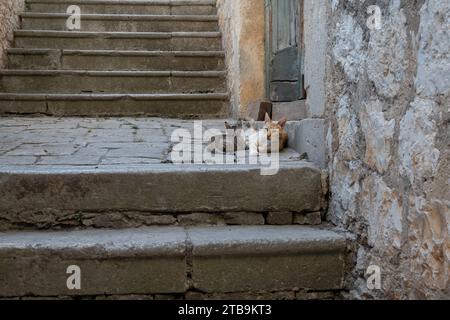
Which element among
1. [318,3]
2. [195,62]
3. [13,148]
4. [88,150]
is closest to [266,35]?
[195,62]

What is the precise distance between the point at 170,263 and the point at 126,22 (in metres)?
3.87

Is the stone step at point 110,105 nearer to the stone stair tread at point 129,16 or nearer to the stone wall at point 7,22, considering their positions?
the stone wall at point 7,22

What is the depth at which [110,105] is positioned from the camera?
4.19 meters

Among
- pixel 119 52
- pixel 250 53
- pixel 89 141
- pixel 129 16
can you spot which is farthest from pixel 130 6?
pixel 89 141

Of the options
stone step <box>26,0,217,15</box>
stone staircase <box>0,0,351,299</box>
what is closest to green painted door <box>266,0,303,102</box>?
stone staircase <box>0,0,351,299</box>

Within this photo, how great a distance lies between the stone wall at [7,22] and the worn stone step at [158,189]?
2.80 metres

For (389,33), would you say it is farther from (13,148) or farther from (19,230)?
(13,148)

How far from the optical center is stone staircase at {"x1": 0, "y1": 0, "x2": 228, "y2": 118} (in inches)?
165

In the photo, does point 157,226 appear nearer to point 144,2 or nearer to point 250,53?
point 250,53

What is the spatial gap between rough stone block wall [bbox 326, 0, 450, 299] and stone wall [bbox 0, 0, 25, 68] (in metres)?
3.46

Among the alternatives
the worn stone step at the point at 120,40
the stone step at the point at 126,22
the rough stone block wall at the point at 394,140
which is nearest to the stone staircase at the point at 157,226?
the rough stone block wall at the point at 394,140

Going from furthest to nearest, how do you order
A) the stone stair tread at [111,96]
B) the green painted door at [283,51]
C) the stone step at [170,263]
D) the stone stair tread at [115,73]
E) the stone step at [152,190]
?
the stone stair tread at [115,73], the stone stair tread at [111,96], the green painted door at [283,51], the stone step at [152,190], the stone step at [170,263]

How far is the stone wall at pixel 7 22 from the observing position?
4.38 m

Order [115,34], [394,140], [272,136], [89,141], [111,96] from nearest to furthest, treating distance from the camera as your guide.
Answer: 1. [394,140]
2. [272,136]
3. [89,141]
4. [111,96]
5. [115,34]
